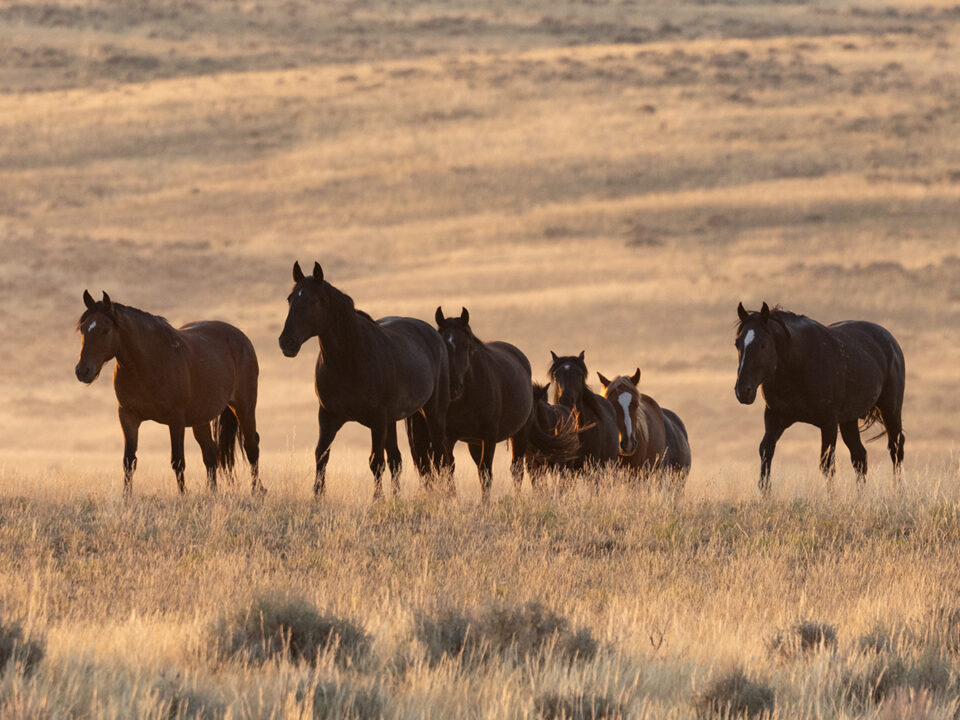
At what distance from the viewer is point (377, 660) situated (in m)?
7.61

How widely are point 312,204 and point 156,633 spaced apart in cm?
5530

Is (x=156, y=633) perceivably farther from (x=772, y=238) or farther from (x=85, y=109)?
(x=85, y=109)

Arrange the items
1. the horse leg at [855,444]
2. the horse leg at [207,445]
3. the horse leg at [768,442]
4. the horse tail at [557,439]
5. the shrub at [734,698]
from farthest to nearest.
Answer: the horse leg at [855,444]
the horse tail at [557,439]
the horse leg at [207,445]
the horse leg at [768,442]
the shrub at [734,698]

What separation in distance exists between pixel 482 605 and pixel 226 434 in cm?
814

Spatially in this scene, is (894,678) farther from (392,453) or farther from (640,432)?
(640,432)

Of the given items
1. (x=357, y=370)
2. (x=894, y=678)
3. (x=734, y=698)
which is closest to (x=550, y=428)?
(x=357, y=370)

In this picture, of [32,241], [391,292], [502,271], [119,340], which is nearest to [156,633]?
[119,340]

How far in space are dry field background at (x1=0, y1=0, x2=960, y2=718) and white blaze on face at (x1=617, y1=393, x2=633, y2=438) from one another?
96 centimetres

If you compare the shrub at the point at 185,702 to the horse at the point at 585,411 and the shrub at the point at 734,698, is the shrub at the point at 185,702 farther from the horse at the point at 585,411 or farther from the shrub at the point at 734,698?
the horse at the point at 585,411

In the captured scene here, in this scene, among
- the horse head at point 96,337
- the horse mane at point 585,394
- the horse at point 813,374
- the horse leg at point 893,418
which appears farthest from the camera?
the horse leg at point 893,418

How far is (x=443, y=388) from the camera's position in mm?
14844

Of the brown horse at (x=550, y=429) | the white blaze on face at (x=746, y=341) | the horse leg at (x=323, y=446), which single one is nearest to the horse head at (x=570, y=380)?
the brown horse at (x=550, y=429)

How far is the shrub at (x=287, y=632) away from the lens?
7.62 meters

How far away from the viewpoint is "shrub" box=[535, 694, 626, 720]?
6707 millimetres
